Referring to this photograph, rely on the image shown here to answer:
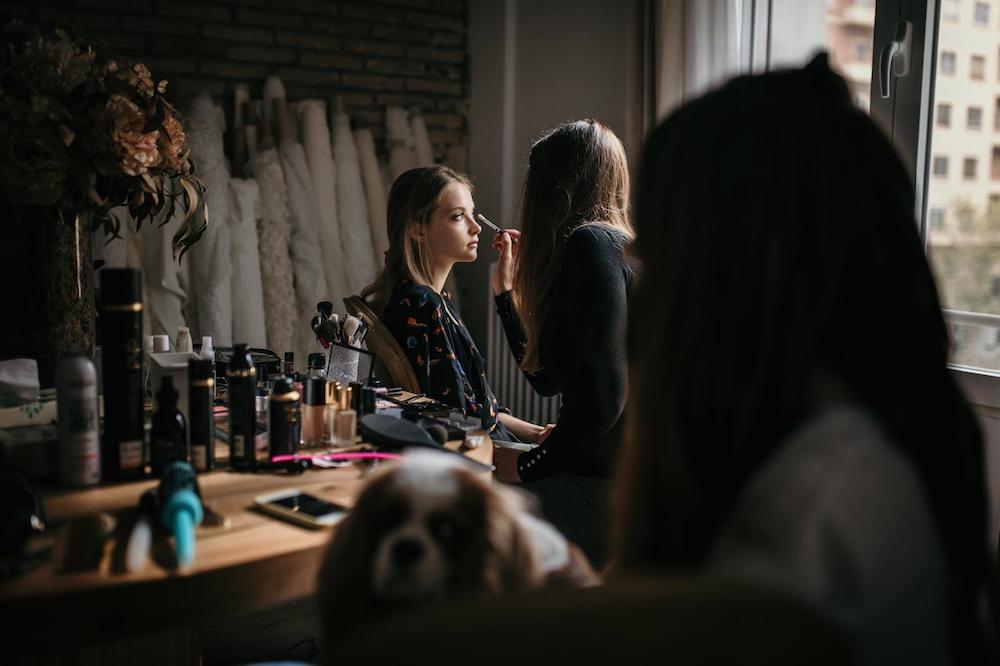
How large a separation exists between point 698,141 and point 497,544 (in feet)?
1.30

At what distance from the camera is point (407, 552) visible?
0.71 metres

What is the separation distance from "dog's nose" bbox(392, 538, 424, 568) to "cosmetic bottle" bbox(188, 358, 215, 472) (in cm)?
64

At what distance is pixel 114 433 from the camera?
3.87 ft

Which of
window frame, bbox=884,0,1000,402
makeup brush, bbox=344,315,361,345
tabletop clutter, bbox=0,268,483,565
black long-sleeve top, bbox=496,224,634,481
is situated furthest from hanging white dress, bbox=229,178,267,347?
window frame, bbox=884,0,1000,402

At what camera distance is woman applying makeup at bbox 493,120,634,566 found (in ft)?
5.33

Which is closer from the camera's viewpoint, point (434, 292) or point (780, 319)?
point (780, 319)

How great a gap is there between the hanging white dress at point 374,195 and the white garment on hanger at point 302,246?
0.27 metres

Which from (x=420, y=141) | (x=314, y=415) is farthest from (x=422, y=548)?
(x=420, y=141)

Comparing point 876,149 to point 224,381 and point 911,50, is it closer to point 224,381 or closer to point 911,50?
point 224,381

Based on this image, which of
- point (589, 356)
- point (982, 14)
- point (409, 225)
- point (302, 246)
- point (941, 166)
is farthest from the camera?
point (302, 246)

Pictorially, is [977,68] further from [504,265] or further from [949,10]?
[504,265]

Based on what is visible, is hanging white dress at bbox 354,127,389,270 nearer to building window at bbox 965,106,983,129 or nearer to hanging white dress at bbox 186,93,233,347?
hanging white dress at bbox 186,93,233,347

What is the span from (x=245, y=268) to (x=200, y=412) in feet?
6.24

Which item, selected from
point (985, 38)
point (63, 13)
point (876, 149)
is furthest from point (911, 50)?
point (63, 13)
